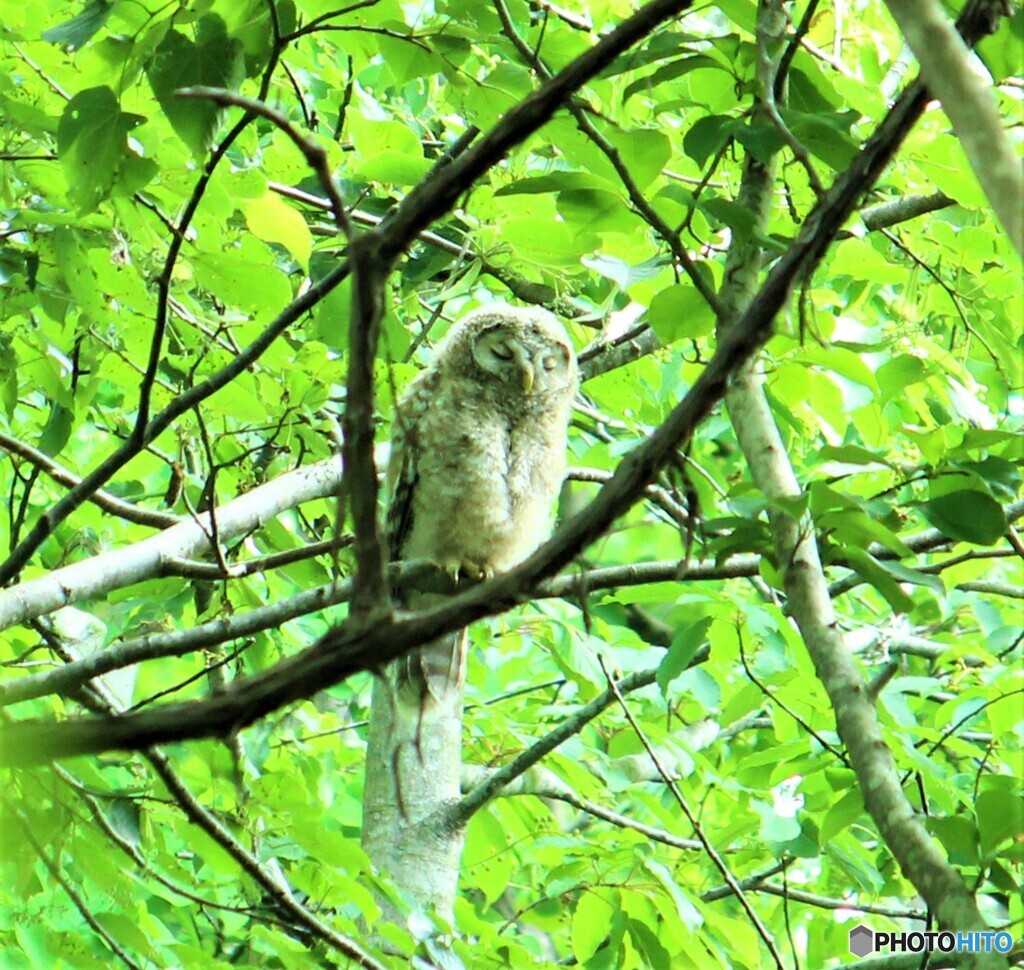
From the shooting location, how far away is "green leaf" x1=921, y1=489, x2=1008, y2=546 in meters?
1.78

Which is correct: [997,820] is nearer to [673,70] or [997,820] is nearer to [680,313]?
[680,313]

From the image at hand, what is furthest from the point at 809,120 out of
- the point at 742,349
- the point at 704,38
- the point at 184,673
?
the point at 184,673

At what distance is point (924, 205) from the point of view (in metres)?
2.98

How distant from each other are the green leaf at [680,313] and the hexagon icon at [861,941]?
2.20 metres

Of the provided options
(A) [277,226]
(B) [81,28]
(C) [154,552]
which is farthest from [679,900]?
(B) [81,28]

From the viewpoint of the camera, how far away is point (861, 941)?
140 inches

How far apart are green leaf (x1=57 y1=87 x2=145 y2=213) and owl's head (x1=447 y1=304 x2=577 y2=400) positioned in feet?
6.29

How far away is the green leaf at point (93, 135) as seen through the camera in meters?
2.00

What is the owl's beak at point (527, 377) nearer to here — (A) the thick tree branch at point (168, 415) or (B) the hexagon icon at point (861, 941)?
(A) the thick tree branch at point (168, 415)

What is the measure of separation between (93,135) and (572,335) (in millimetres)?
2072

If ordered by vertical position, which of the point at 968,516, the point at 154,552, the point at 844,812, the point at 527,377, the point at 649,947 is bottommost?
the point at 649,947

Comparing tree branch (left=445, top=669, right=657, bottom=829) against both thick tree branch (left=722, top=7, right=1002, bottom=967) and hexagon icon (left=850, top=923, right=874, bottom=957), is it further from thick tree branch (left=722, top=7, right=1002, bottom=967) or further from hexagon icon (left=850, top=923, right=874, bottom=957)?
thick tree branch (left=722, top=7, right=1002, bottom=967)

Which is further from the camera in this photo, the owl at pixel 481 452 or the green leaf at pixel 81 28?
the owl at pixel 481 452

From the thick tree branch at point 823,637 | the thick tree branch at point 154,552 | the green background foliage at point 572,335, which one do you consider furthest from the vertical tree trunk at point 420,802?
the thick tree branch at point 823,637
